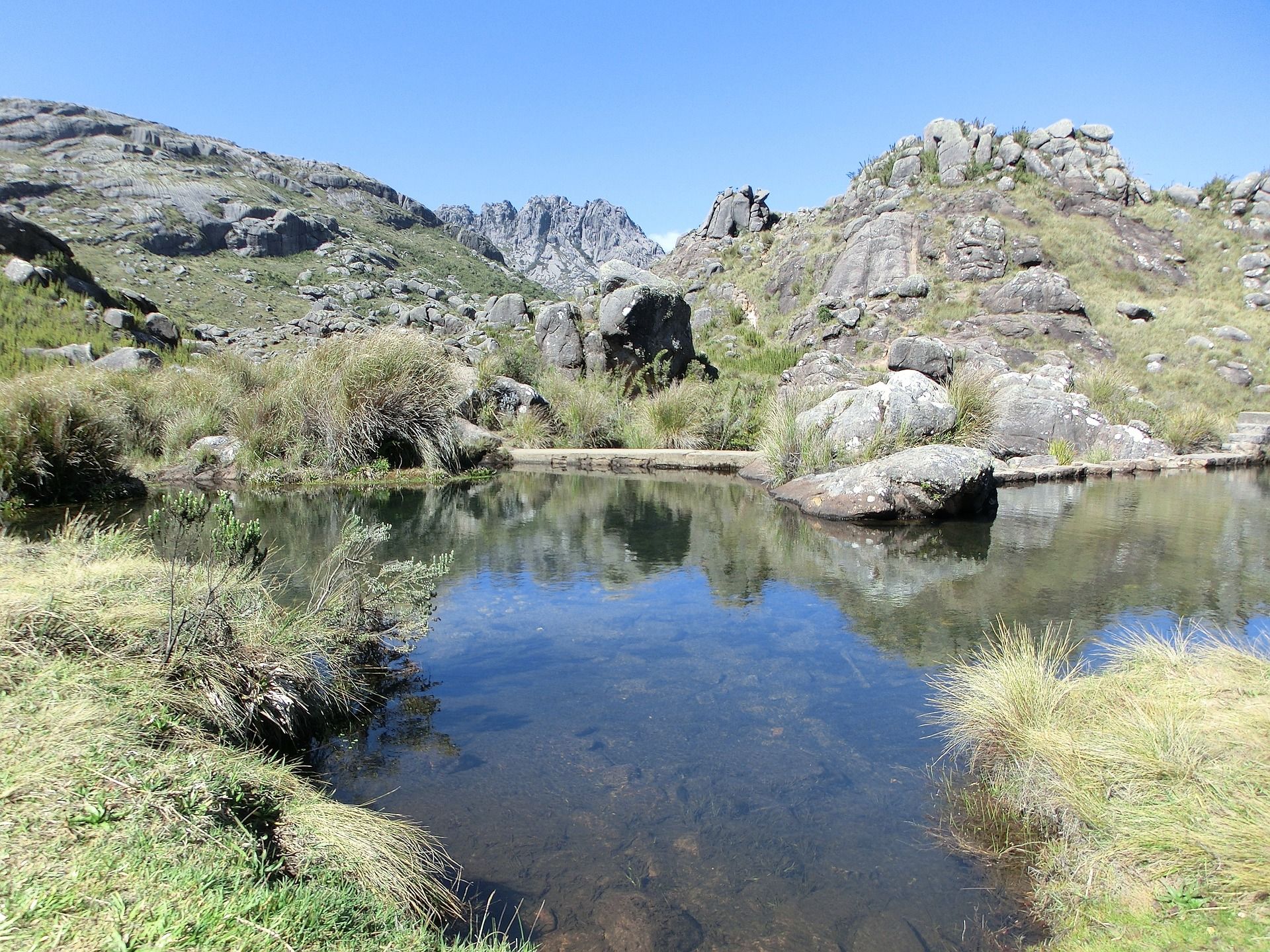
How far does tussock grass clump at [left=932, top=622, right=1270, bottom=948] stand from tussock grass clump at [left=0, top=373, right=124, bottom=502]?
11.0 metres

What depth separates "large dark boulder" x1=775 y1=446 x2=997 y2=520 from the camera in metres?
10.0

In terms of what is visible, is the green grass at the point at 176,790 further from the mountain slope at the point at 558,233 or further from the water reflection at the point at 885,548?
the mountain slope at the point at 558,233

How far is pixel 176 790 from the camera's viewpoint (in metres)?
2.27

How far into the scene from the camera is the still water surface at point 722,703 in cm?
291

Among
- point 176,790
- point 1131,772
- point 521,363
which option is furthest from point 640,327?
point 176,790

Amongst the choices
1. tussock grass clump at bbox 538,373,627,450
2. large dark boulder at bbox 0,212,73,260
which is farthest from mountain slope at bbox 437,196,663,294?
A: tussock grass clump at bbox 538,373,627,450

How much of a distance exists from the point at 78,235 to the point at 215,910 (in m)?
60.3

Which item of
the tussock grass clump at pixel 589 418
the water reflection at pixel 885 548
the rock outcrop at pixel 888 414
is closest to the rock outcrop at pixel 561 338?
the tussock grass clump at pixel 589 418

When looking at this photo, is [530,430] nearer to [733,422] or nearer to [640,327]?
[733,422]

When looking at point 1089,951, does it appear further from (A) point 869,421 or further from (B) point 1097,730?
(A) point 869,421

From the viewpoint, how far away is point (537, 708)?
14.7 ft

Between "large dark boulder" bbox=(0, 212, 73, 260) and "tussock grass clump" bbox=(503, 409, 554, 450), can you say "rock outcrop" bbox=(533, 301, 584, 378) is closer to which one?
"tussock grass clump" bbox=(503, 409, 554, 450)

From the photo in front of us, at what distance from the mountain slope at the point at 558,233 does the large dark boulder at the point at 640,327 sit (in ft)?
380

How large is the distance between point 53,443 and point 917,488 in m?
11.6
